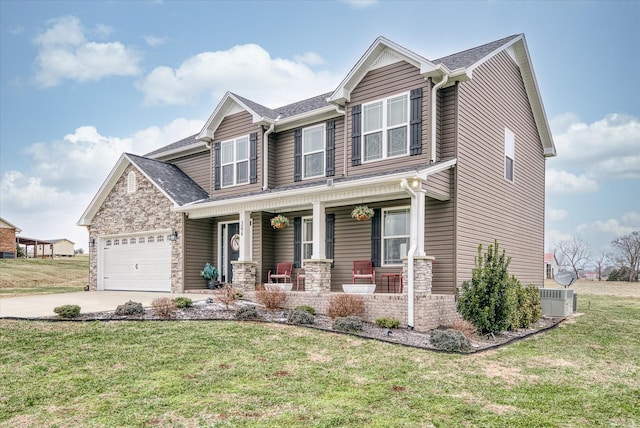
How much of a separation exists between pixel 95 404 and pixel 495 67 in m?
13.6

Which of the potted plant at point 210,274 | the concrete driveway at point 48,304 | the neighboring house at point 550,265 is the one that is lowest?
the neighboring house at point 550,265

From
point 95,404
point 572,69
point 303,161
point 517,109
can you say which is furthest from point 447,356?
point 572,69

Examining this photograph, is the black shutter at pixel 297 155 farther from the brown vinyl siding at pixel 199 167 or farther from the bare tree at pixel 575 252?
the bare tree at pixel 575 252

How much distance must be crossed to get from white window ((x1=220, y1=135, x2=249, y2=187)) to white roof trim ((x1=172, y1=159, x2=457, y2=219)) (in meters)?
1.40

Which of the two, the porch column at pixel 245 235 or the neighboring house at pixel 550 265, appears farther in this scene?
the neighboring house at pixel 550 265

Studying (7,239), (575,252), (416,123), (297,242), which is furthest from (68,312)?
(575,252)

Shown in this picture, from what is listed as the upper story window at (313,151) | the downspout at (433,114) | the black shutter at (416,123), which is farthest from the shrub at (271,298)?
the downspout at (433,114)

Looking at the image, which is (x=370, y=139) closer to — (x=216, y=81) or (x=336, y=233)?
(x=336, y=233)

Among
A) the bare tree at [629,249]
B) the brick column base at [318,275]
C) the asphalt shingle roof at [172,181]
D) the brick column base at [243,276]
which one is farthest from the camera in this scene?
the bare tree at [629,249]

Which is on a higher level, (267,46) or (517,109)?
(267,46)

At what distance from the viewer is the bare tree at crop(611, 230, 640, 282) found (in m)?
41.9

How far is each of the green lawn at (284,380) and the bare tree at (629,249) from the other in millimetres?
37754

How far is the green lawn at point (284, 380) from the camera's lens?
5.56m

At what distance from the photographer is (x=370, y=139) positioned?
13602 mm
